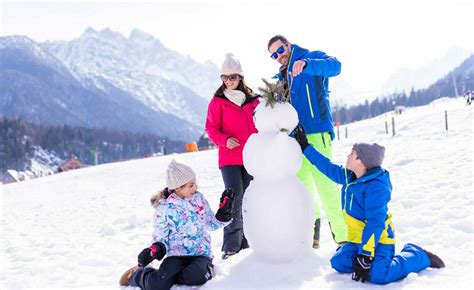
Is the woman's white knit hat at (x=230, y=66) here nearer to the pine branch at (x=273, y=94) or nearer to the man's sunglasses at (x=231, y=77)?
the man's sunglasses at (x=231, y=77)

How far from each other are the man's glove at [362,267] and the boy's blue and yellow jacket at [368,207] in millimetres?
36

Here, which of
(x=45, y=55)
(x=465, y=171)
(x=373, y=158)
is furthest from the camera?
(x=45, y=55)

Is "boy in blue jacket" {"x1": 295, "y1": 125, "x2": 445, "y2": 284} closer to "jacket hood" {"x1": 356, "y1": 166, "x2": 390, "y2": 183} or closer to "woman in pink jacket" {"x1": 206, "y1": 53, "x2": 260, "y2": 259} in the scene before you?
"jacket hood" {"x1": 356, "y1": 166, "x2": 390, "y2": 183}

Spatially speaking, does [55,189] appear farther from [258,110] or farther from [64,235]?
[258,110]

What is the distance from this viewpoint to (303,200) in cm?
327

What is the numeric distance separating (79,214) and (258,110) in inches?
272

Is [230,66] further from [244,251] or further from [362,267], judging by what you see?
[362,267]

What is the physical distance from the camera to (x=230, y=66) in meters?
3.76

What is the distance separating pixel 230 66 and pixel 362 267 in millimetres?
1997

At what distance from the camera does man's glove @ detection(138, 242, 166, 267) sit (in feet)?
10.1

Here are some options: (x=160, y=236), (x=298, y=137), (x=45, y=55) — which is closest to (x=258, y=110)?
(x=298, y=137)

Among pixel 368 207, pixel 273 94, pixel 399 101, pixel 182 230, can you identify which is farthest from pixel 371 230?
pixel 399 101

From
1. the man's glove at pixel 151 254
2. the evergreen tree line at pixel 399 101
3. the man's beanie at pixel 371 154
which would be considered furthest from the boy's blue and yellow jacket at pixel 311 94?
the evergreen tree line at pixel 399 101

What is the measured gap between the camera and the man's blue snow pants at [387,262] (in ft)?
9.11
